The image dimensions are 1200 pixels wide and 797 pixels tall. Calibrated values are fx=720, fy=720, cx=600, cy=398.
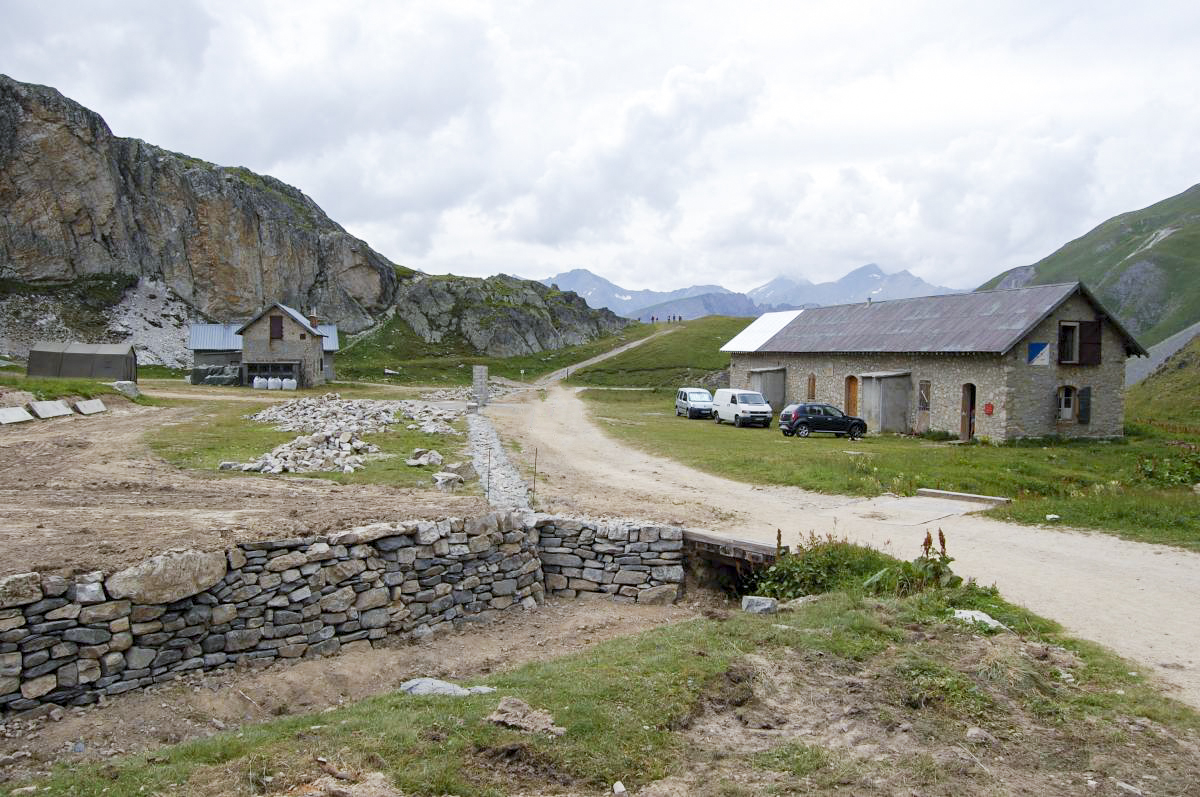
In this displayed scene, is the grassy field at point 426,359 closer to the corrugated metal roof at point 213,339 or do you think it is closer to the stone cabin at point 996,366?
the corrugated metal roof at point 213,339

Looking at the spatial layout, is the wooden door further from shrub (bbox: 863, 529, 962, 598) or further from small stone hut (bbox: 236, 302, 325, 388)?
small stone hut (bbox: 236, 302, 325, 388)

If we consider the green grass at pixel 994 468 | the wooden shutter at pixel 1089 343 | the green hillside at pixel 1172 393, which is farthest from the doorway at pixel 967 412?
the green hillside at pixel 1172 393

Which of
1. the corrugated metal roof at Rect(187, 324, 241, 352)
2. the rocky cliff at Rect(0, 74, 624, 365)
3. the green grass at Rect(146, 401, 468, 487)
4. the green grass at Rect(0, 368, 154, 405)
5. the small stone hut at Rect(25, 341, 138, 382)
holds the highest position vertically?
the rocky cliff at Rect(0, 74, 624, 365)

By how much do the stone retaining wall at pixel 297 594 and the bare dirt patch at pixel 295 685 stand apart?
31cm

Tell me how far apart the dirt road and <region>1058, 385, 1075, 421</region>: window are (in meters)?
21.3

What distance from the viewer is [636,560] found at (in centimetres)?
1422

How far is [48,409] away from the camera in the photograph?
93.8 ft

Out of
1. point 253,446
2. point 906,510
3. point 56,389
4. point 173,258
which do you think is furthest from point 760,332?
point 173,258

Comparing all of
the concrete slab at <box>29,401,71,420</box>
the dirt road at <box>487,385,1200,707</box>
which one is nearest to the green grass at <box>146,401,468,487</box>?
the dirt road at <box>487,385,1200,707</box>

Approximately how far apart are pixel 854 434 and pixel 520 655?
1115 inches

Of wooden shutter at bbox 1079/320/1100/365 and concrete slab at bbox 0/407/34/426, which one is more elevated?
wooden shutter at bbox 1079/320/1100/365

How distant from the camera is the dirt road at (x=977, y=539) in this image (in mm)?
9828

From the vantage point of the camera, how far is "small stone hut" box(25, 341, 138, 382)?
51.8 m

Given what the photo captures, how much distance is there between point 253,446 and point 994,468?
78.3ft
